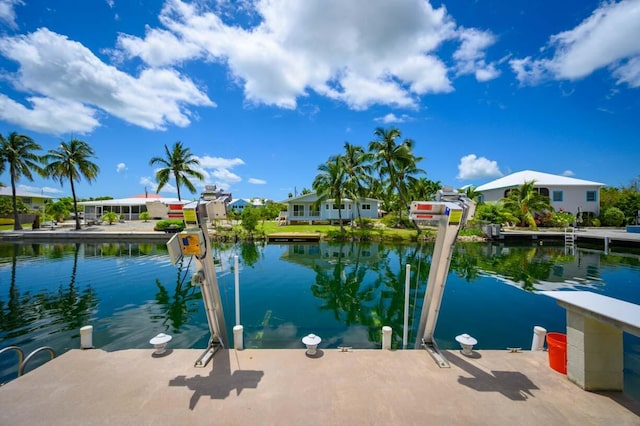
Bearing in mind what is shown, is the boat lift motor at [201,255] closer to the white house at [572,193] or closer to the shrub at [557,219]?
the shrub at [557,219]

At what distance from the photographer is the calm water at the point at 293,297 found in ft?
22.2

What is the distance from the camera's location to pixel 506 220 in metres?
29.7

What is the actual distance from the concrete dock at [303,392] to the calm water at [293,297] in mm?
1743

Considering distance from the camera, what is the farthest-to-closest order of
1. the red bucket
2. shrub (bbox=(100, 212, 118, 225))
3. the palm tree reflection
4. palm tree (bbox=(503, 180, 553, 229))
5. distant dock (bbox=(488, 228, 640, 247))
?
shrub (bbox=(100, 212, 118, 225)), palm tree (bbox=(503, 180, 553, 229)), distant dock (bbox=(488, 228, 640, 247)), the palm tree reflection, the red bucket

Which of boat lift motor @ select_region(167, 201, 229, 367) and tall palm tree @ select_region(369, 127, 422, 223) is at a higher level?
tall palm tree @ select_region(369, 127, 422, 223)

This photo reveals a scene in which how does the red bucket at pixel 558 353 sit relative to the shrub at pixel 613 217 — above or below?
below

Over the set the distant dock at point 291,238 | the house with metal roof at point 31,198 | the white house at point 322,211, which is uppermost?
the house with metal roof at point 31,198

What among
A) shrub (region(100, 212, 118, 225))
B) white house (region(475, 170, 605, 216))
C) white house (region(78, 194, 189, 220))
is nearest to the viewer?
white house (region(475, 170, 605, 216))

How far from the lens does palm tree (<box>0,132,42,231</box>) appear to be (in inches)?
1038

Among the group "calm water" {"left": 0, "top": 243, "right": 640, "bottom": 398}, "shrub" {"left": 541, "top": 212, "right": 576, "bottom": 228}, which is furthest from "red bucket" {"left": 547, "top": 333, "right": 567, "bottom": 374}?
"shrub" {"left": 541, "top": 212, "right": 576, "bottom": 228}

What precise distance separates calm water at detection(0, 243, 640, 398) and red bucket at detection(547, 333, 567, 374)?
1.96 m

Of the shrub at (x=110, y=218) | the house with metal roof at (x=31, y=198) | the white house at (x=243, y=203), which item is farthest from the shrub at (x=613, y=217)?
the house with metal roof at (x=31, y=198)

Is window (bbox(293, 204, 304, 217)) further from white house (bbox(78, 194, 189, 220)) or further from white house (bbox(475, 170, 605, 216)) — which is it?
white house (bbox(475, 170, 605, 216))

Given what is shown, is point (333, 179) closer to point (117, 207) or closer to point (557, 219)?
point (557, 219)
